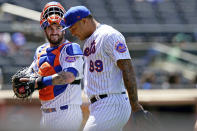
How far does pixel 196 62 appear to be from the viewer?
12.0 m

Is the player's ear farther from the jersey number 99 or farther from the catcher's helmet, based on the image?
the catcher's helmet

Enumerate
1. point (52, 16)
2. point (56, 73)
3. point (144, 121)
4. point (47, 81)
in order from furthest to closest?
point (52, 16), point (56, 73), point (47, 81), point (144, 121)

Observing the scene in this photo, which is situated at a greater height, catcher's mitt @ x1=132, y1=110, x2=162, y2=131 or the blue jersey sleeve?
the blue jersey sleeve

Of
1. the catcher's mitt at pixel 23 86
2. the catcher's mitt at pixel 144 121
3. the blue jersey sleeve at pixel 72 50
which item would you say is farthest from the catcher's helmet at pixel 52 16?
the catcher's mitt at pixel 144 121

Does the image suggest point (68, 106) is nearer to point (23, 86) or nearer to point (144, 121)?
point (23, 86)

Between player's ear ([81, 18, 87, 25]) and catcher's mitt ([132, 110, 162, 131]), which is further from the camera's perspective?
Result: player's ear ([81, 18, 87, 25])

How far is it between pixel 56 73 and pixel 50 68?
93mm

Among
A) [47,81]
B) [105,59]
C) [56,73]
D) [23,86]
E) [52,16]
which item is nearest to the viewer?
[105,59]

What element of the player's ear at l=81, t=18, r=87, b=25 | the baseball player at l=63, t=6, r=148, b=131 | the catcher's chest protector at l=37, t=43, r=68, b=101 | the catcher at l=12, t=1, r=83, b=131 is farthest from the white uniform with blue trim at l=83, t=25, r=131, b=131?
the catcher's chest protector at l=37, t=43, r=68, b=101

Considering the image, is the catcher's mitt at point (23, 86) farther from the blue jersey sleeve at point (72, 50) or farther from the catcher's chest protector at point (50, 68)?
the blue jersey sleeve at point (72, 50)

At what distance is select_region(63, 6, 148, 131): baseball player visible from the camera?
9.88 ft

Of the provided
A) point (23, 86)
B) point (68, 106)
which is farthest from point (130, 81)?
point (23, 86)

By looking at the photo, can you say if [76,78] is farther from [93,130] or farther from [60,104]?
[93,130]

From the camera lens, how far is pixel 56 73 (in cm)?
353
